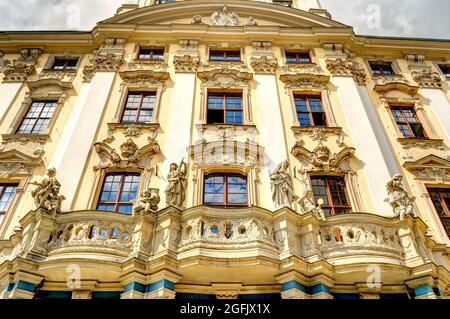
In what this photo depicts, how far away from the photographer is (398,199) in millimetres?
10773

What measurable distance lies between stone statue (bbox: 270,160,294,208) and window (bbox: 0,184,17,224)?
8.49 metres

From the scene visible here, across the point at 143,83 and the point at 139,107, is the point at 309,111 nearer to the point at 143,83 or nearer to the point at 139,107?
the point at 139,107

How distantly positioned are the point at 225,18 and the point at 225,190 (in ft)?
36.8

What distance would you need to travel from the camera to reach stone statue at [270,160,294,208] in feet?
34.3

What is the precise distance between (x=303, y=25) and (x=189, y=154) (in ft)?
35.4

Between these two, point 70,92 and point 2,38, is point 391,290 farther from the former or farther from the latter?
point 2,38

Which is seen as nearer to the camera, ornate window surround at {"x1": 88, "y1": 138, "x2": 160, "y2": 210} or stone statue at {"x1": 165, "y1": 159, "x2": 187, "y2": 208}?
stone statue at {"x1": 165, "y1": 159, "x2": 187, "y2": 208}

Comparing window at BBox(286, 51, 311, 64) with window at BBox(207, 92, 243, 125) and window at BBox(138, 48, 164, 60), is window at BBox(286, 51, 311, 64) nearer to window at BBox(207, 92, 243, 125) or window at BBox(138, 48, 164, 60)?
window at BBox(207, 92, 243, 125)

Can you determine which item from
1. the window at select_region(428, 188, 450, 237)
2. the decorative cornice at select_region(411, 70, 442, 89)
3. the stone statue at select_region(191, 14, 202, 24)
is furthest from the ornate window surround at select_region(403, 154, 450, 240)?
the stone statue at select_region(191, 14, 202, 24)

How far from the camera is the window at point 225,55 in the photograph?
1772 centimetres

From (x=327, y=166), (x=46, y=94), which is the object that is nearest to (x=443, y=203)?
(x=327, y=166)

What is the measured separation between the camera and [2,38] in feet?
59.8

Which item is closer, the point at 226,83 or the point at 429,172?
the point at 429,172

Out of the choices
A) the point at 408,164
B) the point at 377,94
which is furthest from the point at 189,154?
the point at 377,94
